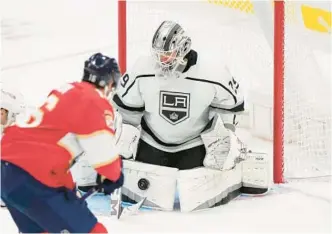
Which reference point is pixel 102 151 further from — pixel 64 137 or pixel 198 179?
pixel 198 179

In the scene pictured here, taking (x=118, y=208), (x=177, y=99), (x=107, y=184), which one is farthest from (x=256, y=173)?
(x=107, y=184)

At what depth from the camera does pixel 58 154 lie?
5.84 ft

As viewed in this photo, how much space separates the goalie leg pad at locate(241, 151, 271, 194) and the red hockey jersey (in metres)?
1.05

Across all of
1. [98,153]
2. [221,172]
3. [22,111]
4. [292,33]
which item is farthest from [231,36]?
[98,153]

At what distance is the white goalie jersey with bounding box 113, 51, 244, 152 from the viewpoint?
2598mm

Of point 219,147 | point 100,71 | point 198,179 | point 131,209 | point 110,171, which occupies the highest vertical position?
point 100,71

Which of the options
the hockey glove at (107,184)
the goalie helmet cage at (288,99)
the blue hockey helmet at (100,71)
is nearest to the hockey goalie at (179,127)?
the goalie helmet cage at (288,99)

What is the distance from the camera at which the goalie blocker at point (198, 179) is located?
258cm

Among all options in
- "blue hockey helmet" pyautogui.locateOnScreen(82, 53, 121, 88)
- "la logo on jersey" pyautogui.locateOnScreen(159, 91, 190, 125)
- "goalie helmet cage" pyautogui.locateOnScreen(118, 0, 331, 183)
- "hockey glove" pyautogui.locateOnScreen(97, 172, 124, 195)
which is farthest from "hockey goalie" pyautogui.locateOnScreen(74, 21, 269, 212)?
"hockey glove" pyautogui.locateOnScreen(97, 172, 124, 195)

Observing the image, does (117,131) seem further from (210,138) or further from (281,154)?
(281,154)

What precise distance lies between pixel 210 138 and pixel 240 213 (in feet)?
0.95

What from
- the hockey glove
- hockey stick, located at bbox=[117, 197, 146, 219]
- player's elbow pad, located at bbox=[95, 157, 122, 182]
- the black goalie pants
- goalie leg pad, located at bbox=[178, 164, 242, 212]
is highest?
player's elbow pad, located at bbox=[95, 157, 122, 182]

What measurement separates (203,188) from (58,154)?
915 millimetres

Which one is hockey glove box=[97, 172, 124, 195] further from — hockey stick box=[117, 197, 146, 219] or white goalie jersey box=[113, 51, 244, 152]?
white goalie jersey box=[113, 51, 244, 152]
